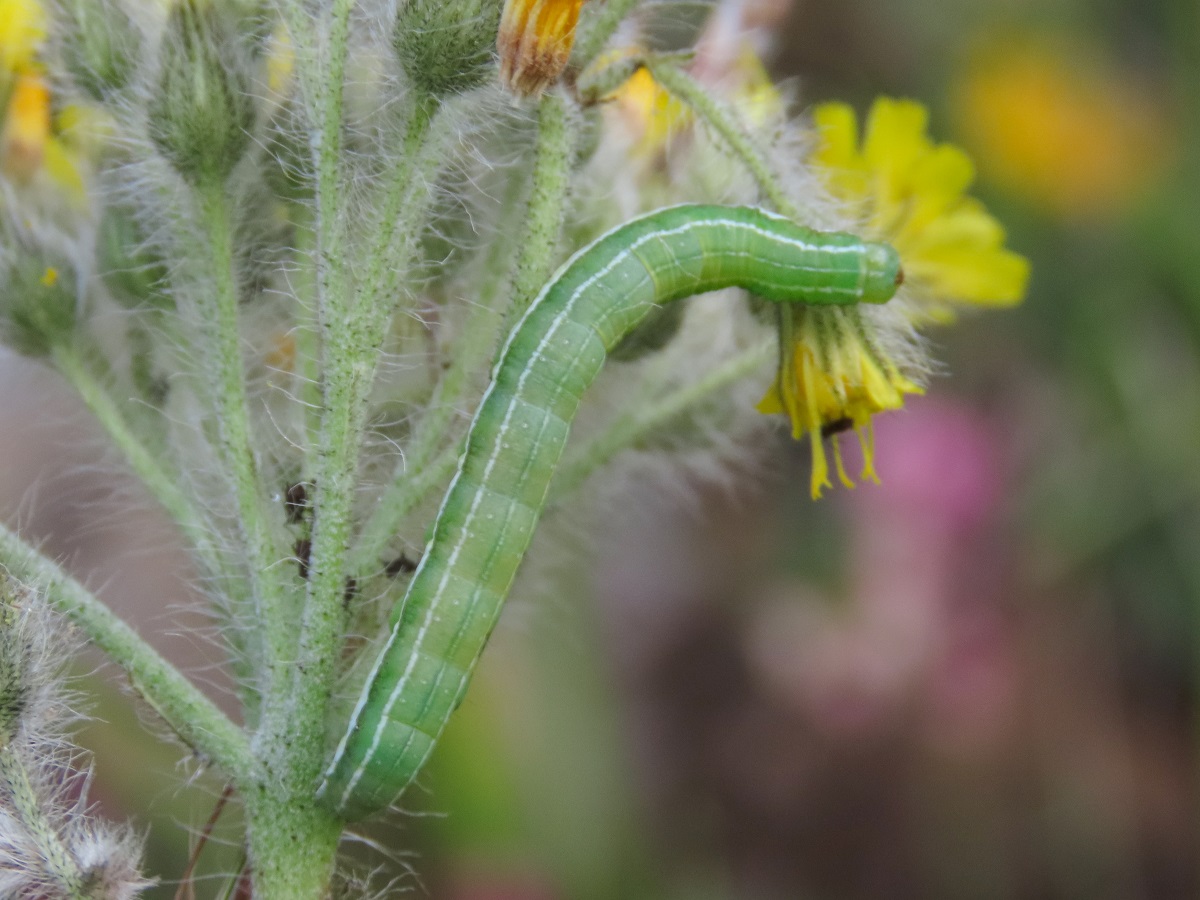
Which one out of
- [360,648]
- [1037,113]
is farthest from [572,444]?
[1037,113]

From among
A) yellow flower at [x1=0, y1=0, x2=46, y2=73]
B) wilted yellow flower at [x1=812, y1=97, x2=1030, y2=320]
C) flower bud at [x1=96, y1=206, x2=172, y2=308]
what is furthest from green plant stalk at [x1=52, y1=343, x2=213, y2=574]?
wilted yellow flower at [x1=812, y1=97, x2=1030, y2=320]

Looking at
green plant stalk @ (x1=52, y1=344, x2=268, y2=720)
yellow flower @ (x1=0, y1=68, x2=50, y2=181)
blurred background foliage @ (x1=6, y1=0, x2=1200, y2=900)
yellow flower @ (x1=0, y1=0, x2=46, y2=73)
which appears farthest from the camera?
blurred background foliage @ (x1=6, y1=0, x2=1200, y2=900)

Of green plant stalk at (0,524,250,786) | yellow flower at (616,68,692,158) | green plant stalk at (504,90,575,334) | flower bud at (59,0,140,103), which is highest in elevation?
yellow flower at (616,68,692,158)

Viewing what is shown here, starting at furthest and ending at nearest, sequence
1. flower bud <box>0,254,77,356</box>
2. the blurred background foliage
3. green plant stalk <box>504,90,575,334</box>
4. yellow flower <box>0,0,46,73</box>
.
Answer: the blurred background foliage
yellow flower <box>0,0,46,73</box>
flower bud <box>0,254,77,356</box>
green plant stalk <box>504,90,575,334</box>

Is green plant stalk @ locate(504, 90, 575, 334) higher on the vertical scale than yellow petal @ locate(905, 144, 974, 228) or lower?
lower

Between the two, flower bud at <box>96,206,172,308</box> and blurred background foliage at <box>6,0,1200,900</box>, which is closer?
flower bud at <box>96,206,172,308</box>

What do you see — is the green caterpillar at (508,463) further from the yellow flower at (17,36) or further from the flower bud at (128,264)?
the yellow flower at (17,36)

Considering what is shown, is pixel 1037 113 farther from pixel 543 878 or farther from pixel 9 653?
pixel 9 653

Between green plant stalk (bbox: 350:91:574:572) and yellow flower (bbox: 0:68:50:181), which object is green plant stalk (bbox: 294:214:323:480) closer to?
green plant stalk (bbox: 350:91:574:572)

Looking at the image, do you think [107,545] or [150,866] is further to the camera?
[107,545]
